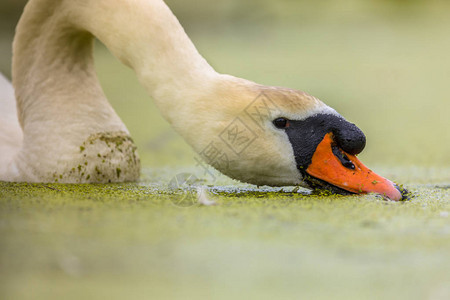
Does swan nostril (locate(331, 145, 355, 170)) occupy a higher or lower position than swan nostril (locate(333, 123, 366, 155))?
lower

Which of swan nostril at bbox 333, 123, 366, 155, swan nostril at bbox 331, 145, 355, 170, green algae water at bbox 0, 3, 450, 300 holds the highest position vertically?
swan nostril at bbox 333, 123, 366, 155

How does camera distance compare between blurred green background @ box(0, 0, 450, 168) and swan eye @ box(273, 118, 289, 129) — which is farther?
blurred green background @ box(0, 0, 450, 168)

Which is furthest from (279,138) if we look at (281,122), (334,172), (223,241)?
(223,241)

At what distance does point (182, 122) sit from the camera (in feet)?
8.19

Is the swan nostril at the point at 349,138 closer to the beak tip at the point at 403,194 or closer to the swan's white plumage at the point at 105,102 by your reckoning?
the swan's white plumage at the point at 105,102

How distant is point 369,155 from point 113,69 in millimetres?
5330

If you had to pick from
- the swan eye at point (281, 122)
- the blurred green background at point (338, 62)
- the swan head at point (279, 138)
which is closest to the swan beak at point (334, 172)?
the swan head at point (279, 138)

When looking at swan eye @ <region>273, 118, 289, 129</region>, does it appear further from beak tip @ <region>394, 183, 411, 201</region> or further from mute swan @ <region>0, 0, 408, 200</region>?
beak tip @ <region>394, 183, 411, 201</region>

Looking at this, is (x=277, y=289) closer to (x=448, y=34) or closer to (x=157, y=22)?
(x=157, y=22)

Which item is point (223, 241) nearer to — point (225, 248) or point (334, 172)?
point (225, 248)

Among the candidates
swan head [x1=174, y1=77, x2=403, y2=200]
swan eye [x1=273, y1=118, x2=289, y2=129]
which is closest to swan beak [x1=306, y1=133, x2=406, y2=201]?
swan head [x1=174, y1=77, x2=403, y2=200]

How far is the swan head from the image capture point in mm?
2443

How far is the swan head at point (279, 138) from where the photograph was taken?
2.44 metres

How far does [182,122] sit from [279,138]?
0.39 m
